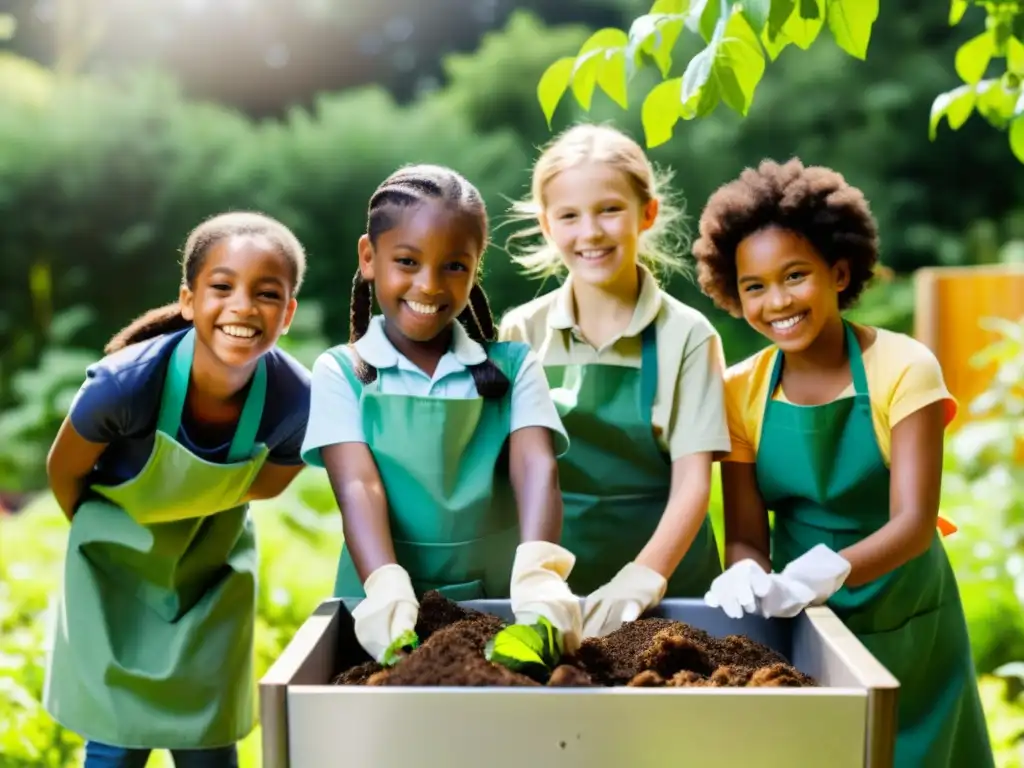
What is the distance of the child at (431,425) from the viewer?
1544 millimetres

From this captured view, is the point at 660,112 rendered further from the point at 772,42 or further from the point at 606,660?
the point at 606,660

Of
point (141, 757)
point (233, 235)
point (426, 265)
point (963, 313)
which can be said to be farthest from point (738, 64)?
point (963, 313)

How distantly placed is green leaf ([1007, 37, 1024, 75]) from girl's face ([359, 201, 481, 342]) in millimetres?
1031

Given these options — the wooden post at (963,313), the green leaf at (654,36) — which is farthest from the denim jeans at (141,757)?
the wooden post at (963,313)

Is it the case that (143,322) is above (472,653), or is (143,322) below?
above

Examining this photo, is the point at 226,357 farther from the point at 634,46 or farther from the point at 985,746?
the point at 985,746

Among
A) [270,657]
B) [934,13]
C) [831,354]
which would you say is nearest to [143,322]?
[831,354]


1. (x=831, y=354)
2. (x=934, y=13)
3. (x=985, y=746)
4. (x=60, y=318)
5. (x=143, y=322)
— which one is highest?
(x=934, y=13)

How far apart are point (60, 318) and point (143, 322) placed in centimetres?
543

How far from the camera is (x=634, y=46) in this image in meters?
1.60

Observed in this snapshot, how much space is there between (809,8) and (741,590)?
79 cm

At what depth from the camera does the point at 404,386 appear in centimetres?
161

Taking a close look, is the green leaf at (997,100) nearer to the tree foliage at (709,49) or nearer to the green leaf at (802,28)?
the tree foliage at (709,49)

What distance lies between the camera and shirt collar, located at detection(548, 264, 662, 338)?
1.83 m
